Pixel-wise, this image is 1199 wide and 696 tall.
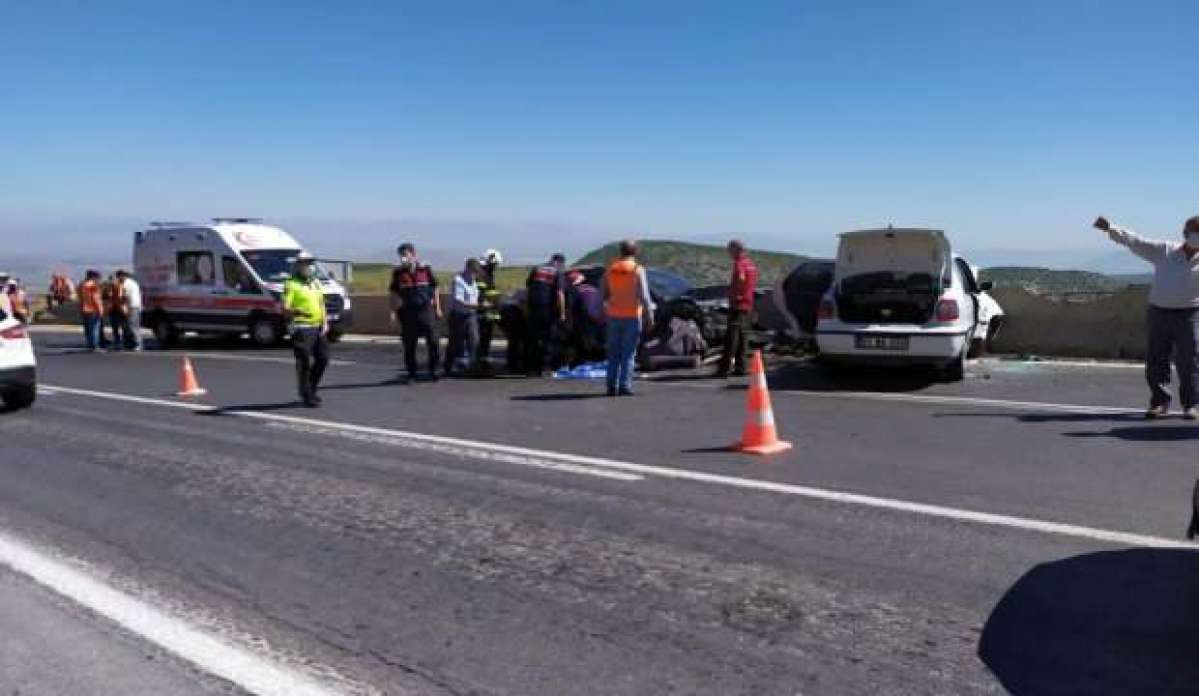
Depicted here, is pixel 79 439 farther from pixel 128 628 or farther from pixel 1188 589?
pixel 1188 589

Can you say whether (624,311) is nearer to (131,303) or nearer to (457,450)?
(457,450)

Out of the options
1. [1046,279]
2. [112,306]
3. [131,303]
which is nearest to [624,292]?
[1046,279]

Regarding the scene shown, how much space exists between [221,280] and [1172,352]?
721 inches

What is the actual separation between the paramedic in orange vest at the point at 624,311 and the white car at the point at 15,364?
6.50 meters

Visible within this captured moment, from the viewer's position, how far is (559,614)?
14.6 feet

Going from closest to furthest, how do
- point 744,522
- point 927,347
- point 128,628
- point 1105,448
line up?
point 128,628, point 744,522, point 1105,448, point 927,347

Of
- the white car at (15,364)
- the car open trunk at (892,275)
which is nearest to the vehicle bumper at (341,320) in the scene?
the white car at (15,364)

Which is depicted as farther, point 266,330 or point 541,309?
point 266,330

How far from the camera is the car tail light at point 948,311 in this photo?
11867mm

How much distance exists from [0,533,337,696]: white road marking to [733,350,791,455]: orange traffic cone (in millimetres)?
4631

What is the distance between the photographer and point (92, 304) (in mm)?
22438

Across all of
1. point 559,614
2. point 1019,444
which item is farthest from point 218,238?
point 559,614

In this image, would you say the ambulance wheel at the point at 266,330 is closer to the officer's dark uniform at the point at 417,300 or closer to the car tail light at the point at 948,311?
the officer's dark uniform at the point at 417,300

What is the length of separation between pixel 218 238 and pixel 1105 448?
729 inches
